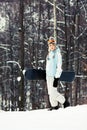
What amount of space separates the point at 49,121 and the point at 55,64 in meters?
2.71

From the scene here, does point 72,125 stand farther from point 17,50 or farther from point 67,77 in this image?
point 17,50

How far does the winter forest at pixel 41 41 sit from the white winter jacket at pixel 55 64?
56.7 feet

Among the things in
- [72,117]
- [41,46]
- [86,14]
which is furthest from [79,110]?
[41,46]

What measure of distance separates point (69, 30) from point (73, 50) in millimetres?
2285

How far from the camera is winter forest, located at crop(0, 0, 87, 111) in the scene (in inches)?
1236

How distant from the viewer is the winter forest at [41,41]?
3141cm

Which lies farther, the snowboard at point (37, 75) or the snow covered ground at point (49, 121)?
the snowboard at point (37, 75)

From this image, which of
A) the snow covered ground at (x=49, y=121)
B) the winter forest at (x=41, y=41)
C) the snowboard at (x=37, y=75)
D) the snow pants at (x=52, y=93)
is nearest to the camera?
the snow covered ground at (x=49, y=121)

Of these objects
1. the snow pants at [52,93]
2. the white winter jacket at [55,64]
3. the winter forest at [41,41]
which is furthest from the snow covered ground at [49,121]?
the winter forest at [41,41]

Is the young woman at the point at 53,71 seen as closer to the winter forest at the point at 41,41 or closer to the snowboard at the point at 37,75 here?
the snowboard at the point at 37,75

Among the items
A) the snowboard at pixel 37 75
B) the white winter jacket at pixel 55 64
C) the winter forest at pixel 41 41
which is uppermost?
the white winter jacket at pixel 55 64

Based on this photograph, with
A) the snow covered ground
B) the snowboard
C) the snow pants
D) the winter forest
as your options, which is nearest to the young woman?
the snow pants

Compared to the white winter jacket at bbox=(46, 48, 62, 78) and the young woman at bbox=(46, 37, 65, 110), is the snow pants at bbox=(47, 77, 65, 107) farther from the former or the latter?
the white winter jacket at bbox=(46, 48, 62, 78)

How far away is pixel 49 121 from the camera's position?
7699 mm
